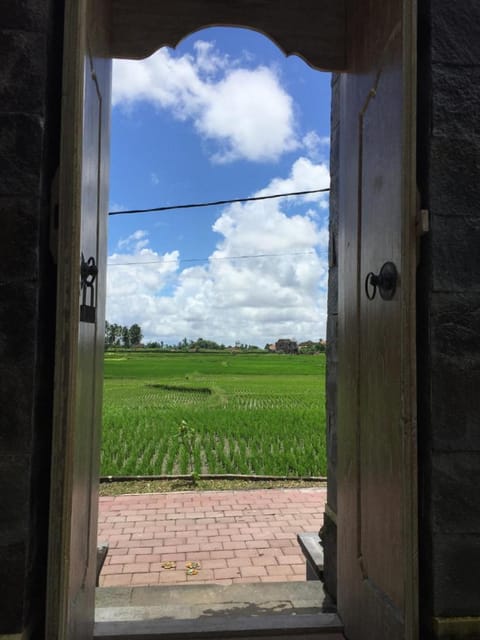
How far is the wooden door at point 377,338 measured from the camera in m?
1.63

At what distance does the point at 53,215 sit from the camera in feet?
5.35

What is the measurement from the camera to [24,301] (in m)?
1.60

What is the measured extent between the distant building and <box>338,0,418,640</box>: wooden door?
211 feet

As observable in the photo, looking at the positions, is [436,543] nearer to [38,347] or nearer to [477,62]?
[38,347]

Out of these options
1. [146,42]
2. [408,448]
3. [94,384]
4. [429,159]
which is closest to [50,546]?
[94,384]

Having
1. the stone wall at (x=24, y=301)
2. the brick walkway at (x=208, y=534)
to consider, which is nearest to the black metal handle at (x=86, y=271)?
the stone wall at (x=24, y=301)

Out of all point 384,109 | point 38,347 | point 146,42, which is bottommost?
point 38,347

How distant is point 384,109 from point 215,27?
3.75 ft

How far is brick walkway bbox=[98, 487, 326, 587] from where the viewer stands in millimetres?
3889

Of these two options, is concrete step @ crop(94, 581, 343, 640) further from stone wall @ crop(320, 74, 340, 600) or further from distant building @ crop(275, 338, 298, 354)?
distant building @ crop(275, 338, 298, 354)

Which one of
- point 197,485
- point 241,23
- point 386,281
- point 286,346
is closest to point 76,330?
point 386,281

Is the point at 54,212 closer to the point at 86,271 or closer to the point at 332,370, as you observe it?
the point at 86,271

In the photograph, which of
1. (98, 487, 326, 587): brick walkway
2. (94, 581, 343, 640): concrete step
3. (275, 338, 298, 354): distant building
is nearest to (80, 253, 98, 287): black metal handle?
(94, 581, 343, 640): concrete step

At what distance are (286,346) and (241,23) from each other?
2578 inches
